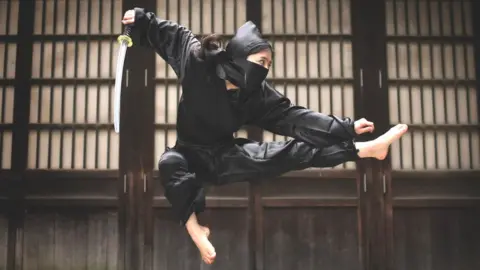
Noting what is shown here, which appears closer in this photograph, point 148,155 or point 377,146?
point 377,146

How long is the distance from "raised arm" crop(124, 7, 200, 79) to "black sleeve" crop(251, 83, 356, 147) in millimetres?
327

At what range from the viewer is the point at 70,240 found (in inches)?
167

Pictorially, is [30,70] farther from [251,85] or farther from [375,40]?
[251,85]

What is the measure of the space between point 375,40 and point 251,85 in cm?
261

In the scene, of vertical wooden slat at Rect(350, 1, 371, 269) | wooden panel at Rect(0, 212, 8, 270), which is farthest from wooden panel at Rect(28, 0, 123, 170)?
vertical wooden slat at Rect(350, 1, 371, 269)

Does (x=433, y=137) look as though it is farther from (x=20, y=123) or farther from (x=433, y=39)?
(x=20, y=123)

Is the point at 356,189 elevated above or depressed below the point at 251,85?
below

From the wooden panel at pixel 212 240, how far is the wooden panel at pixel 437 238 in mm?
1108

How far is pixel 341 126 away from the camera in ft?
6.84

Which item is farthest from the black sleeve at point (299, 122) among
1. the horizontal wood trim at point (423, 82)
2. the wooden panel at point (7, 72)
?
the wooden panel at point (7, 72)

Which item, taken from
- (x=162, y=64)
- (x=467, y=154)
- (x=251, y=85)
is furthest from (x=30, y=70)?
(x=467, y=154)

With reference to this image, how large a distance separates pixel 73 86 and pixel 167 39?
96.3 inches

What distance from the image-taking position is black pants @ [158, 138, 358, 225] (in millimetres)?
2098

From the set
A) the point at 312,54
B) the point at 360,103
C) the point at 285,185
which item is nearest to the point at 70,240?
the point at 285,185
